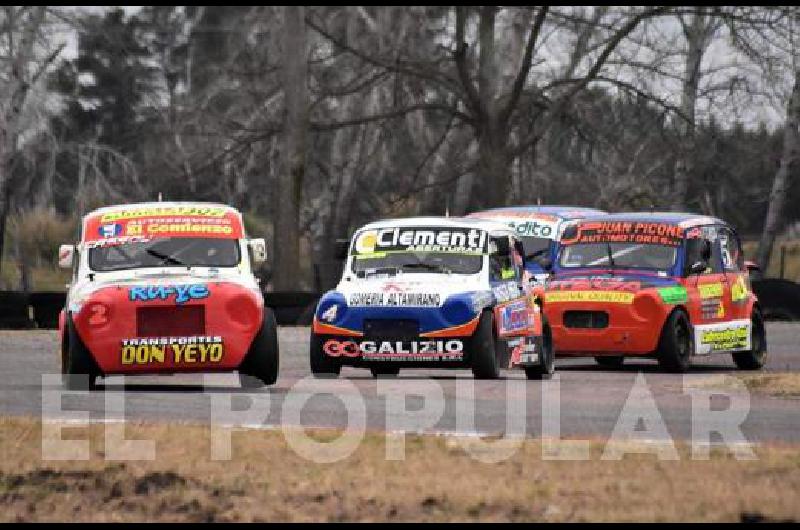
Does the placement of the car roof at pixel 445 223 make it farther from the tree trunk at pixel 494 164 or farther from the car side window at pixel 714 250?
the tree trunk at pixel 494 164

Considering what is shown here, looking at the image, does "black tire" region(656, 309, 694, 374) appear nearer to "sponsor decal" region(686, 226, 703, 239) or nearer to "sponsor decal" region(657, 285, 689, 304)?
"sponsor decal" region(657, 285, 689, 304)

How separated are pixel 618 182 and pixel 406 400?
45.4 meters

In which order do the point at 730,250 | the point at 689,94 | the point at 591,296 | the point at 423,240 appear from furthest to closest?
the point at 689,94 < the point at 730,250 < the point at 591,296 < the point at 423,240

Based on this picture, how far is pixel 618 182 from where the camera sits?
201ft

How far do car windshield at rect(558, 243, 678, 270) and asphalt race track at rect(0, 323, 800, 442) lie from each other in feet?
3.84

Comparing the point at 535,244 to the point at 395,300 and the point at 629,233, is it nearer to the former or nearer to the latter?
the point at 629,233

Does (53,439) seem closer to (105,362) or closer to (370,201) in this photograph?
(105,362)

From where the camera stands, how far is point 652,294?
21562mm

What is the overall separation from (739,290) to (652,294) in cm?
217

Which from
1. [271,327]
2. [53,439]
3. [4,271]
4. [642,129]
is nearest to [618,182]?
[642,129]

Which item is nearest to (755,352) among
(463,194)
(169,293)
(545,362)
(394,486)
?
(545,362)

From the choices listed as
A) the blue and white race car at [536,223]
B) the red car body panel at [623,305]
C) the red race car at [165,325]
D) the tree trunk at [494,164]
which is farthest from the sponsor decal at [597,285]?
the tree trunk at [494,164]

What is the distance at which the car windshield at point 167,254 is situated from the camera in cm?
1859

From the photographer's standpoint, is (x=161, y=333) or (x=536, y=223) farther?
(x=536, y=223)
